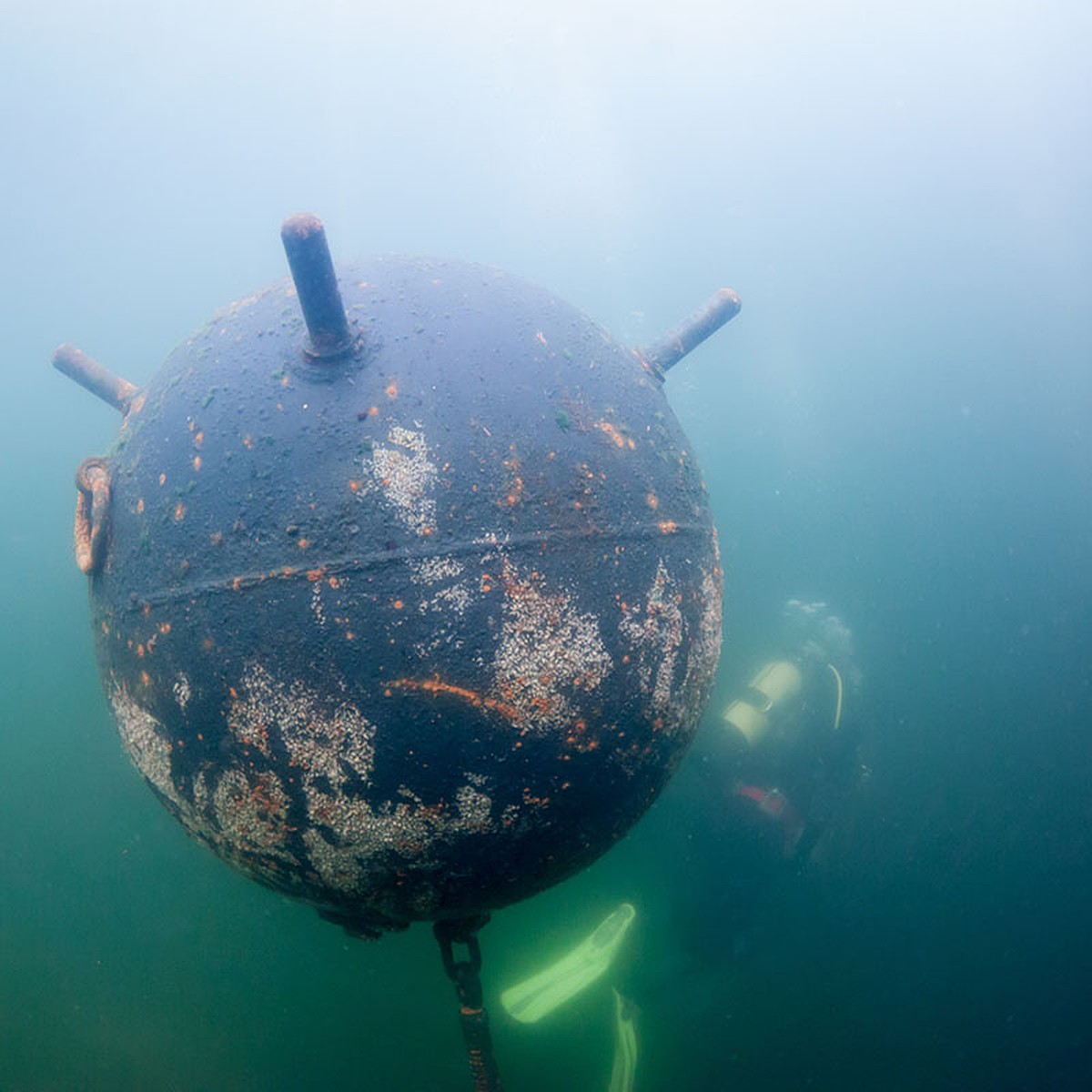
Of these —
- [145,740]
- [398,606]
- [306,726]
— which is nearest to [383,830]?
[306,726]

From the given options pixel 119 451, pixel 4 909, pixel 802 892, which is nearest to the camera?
pixel 119 451

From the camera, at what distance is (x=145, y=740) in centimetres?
171

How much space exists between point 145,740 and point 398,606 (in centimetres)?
90

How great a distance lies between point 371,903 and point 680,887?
15.0ft

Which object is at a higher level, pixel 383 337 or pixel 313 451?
pixel 383 337

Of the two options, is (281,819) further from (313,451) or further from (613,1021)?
(613,1021)

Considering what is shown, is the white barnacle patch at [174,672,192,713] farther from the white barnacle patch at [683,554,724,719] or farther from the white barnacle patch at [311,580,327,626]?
the white barnacle patch at [683,554,724,719]

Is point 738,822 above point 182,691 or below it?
below

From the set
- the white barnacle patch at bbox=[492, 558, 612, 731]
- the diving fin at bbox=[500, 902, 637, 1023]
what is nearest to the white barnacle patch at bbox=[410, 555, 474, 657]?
the white barnacle patch at bbox=[492, 558, 612, 731]

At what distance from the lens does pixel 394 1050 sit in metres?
6.01

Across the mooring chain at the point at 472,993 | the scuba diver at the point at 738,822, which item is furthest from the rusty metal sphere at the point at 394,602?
the scuba diver at the point at 738,822

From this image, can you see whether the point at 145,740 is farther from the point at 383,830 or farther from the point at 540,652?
the point at 540,652

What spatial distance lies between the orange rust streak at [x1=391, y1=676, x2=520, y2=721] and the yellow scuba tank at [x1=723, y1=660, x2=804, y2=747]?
13.5ft

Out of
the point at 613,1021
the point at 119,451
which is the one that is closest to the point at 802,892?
the point at 613,1021
